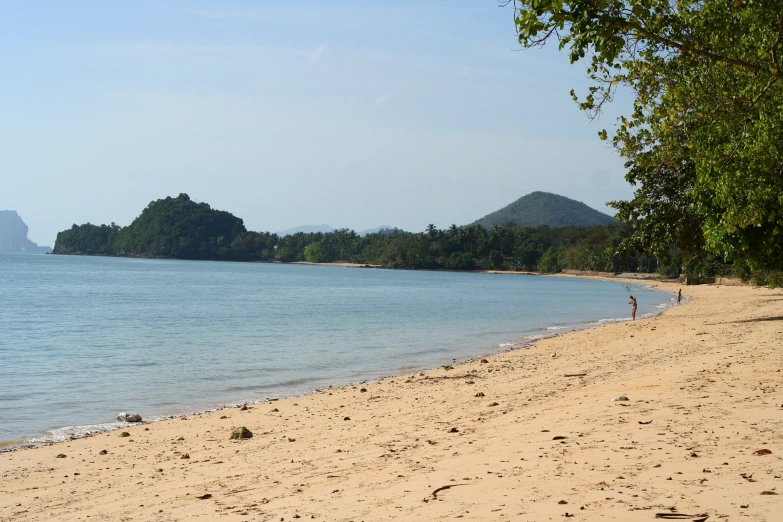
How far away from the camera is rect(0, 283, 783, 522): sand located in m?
6.04

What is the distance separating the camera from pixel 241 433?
12.1 m

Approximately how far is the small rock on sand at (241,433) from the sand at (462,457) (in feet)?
0.88

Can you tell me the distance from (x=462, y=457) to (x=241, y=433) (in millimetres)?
5214

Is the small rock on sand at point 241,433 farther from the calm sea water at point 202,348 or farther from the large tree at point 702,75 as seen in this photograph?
the large tree at point 702,75

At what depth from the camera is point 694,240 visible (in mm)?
25281

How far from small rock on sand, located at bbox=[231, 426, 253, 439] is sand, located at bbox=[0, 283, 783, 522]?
0.88 ft

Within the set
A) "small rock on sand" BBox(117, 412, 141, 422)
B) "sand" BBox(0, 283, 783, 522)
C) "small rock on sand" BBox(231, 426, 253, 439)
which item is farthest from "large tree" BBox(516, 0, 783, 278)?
"small rock on sand" BBox(117, 412, 141, 422)

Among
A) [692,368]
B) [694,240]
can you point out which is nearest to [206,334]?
[694,240]

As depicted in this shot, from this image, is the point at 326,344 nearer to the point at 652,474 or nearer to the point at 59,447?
the point at 59,447

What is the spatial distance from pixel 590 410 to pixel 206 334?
2799cm

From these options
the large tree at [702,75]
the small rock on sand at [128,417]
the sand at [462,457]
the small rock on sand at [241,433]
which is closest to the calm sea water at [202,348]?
the small rock on sand at [128,417]

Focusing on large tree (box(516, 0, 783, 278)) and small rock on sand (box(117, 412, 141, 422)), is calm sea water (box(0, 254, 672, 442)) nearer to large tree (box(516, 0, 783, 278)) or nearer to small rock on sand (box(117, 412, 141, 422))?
small rock on sand (box(117, 412, 141, 422))

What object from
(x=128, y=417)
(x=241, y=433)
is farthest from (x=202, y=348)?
(x=241, y=433)

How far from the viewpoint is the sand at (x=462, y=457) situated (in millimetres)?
6035
